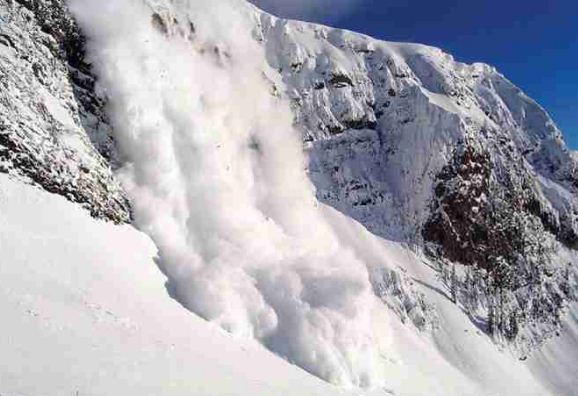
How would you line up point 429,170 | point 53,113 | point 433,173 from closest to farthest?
point 53,113
point 433,173
point 429,170

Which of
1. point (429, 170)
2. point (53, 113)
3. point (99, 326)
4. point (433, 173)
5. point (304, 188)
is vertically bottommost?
point (99, 326)

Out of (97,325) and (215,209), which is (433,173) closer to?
(215,209)

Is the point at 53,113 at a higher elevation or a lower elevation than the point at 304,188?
lower

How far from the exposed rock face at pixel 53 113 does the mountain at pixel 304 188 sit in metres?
0.10

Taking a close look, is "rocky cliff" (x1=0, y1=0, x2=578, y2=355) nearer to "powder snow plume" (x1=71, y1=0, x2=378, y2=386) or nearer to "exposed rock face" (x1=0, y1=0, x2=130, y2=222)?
"powder snow plume" (x1=71, y1=0, x2=378, y2=386)

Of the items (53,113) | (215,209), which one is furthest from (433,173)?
(53,113)

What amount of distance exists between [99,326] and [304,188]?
27.2 m

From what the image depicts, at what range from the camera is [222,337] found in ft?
92.0

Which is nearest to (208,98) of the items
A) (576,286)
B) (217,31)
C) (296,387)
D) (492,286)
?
(217,31)

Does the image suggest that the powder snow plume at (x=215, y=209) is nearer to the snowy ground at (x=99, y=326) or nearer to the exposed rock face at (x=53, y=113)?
the exposed rock face at (x=53, y=113)

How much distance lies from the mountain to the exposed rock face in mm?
96

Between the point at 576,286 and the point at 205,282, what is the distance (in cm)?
5868

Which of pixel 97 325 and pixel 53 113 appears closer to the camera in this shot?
pixel 97 325

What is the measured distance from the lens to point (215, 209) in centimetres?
3466
